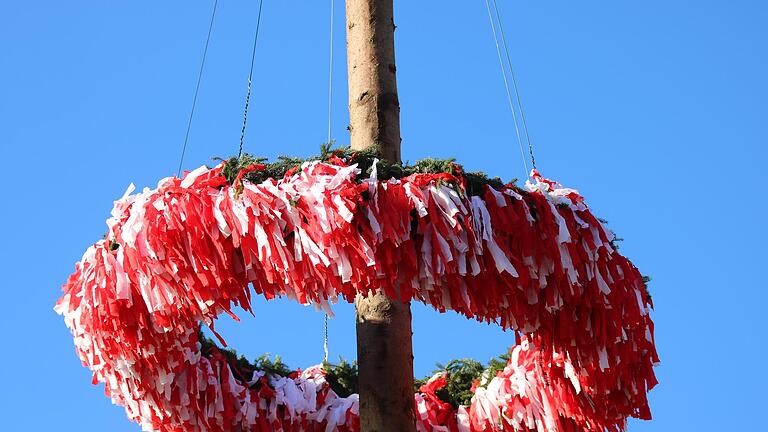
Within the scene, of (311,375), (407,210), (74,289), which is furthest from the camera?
(311,375)

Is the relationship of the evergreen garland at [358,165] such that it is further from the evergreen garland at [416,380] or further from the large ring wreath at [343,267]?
the evergreen garland at [416,380]

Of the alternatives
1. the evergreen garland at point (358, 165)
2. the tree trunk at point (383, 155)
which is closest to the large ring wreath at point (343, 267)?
the evergreen garland at point (358, 165)

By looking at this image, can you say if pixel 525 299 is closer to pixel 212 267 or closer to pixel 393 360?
pixel 393 360

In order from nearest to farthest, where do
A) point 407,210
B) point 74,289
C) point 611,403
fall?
1. point 407,210
2. point 74,289
3. point 611,403

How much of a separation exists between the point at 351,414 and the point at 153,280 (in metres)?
1.73

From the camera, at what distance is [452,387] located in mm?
8438

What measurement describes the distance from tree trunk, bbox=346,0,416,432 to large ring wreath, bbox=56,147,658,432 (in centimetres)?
72

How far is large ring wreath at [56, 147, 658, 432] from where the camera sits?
675 centimetres

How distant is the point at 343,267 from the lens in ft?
21.9

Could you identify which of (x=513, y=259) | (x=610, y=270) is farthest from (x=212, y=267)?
(x=610, y=270)

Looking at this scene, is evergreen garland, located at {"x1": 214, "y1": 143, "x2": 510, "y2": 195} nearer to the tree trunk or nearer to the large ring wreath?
the large ring wreath

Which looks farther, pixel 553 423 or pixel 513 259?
pixel 553 423

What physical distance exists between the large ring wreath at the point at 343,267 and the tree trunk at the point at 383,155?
0.72 metres

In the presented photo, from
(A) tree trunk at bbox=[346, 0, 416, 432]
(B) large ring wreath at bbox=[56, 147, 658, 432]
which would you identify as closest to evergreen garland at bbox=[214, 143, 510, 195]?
(B) large ring wreath at bbox=[56, 147, 658, 432]
